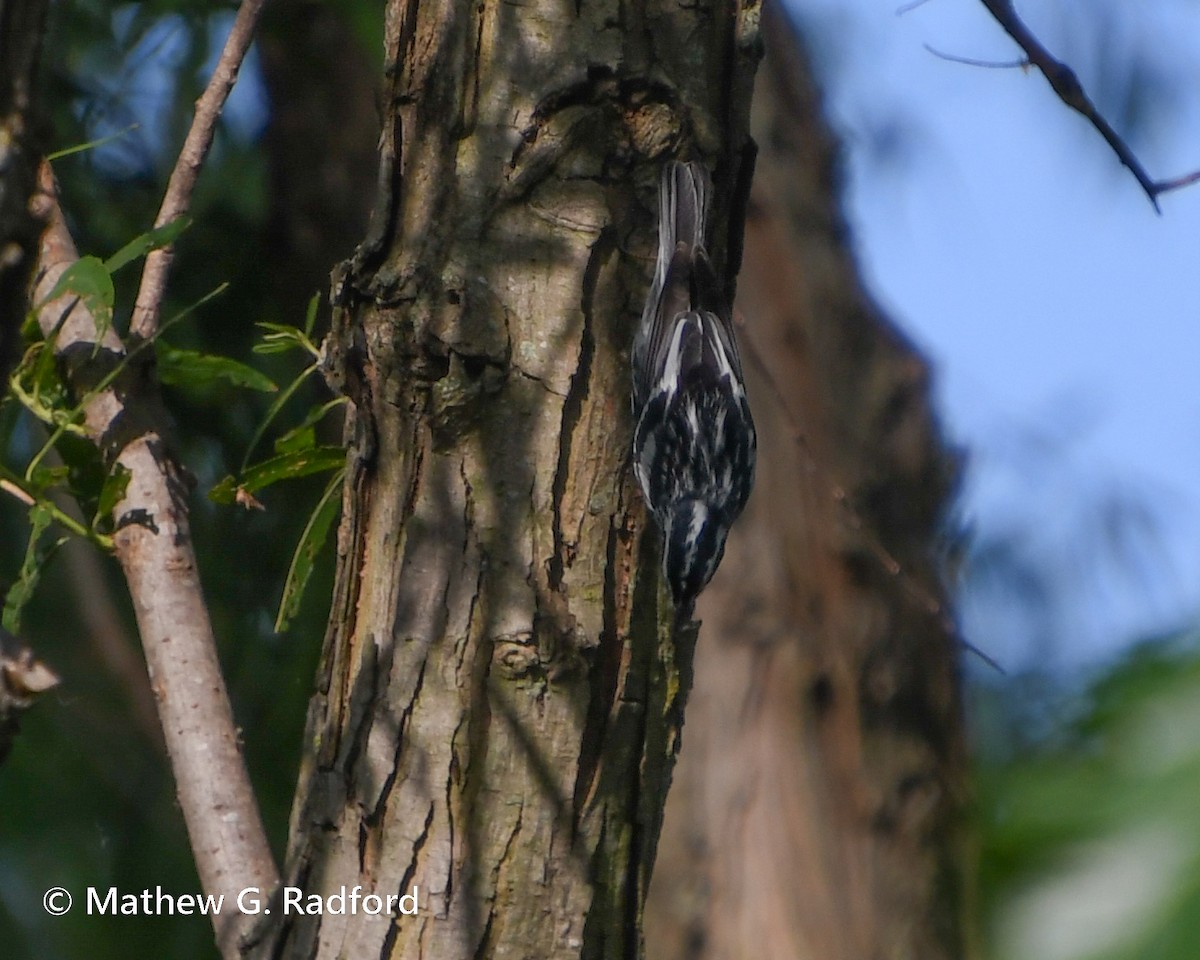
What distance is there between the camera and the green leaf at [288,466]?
192 centimetres

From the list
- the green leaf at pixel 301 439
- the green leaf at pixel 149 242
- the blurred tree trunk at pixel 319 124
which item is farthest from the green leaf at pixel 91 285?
the blurred tree trunk at pixel 319 124

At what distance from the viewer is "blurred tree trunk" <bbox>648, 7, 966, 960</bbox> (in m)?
3.75

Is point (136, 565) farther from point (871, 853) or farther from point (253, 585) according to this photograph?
point (871, 853)

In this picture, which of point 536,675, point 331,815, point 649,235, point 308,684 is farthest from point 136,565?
point 308,684

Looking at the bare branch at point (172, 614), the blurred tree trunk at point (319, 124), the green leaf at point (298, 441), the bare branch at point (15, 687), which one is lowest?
the bare branch at point (15, 687)

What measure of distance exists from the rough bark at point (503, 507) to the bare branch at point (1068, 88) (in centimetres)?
39

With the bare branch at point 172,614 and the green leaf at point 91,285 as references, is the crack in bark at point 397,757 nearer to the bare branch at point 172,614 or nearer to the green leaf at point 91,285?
the bare branch at point 172,614

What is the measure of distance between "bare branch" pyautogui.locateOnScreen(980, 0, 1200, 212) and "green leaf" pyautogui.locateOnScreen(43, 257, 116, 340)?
1149mm

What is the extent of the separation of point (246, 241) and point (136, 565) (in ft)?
8.27

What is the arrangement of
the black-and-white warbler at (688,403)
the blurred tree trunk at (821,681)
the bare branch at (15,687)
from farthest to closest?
1. the blurred tree trunk at (821,681)
2. the black-and-white warbler at (688,403)
3. the bare branch at (15,687)

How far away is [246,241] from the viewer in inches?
166

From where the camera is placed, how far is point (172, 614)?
183 centimetres

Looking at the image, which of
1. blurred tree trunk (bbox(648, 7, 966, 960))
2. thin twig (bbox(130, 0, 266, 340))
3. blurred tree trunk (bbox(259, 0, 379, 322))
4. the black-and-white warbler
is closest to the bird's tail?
the black-and-white warbler

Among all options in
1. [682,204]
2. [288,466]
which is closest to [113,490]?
[288,466]
